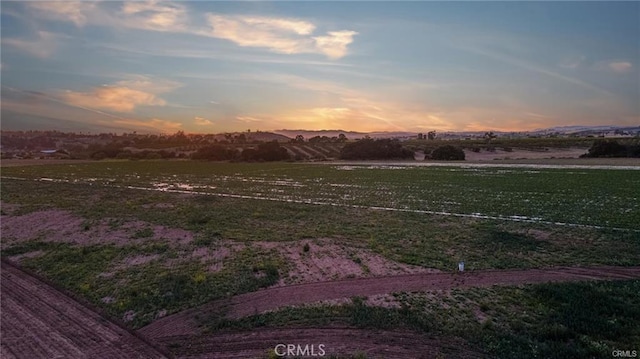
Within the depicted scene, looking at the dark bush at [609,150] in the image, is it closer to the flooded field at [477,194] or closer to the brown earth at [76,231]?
the flooded field at [477,194]

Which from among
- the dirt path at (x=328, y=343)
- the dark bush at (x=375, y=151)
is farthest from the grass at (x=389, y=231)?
the dark bush at (x=375, y=151)

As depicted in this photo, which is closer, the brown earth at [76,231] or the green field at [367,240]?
the green field at [367,240]

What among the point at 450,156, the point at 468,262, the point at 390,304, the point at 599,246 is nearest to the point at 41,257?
the point at 390,304

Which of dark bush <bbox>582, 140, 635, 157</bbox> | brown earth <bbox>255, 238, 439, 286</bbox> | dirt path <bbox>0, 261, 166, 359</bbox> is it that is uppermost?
dark bush <bbox>582, 140, 635, 157</bbox>

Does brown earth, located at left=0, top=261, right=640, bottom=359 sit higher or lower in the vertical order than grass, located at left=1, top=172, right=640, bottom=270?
lower

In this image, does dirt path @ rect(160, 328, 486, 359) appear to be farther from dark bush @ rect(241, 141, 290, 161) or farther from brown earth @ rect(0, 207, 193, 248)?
dark bush @ rect(241, 141, 290, 161)

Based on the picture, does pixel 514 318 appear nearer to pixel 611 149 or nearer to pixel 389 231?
pixel 389 231

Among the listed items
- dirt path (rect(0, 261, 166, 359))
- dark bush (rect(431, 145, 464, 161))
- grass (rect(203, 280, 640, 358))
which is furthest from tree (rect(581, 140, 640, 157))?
dirt path (rect(0, 261, 166, 359))
